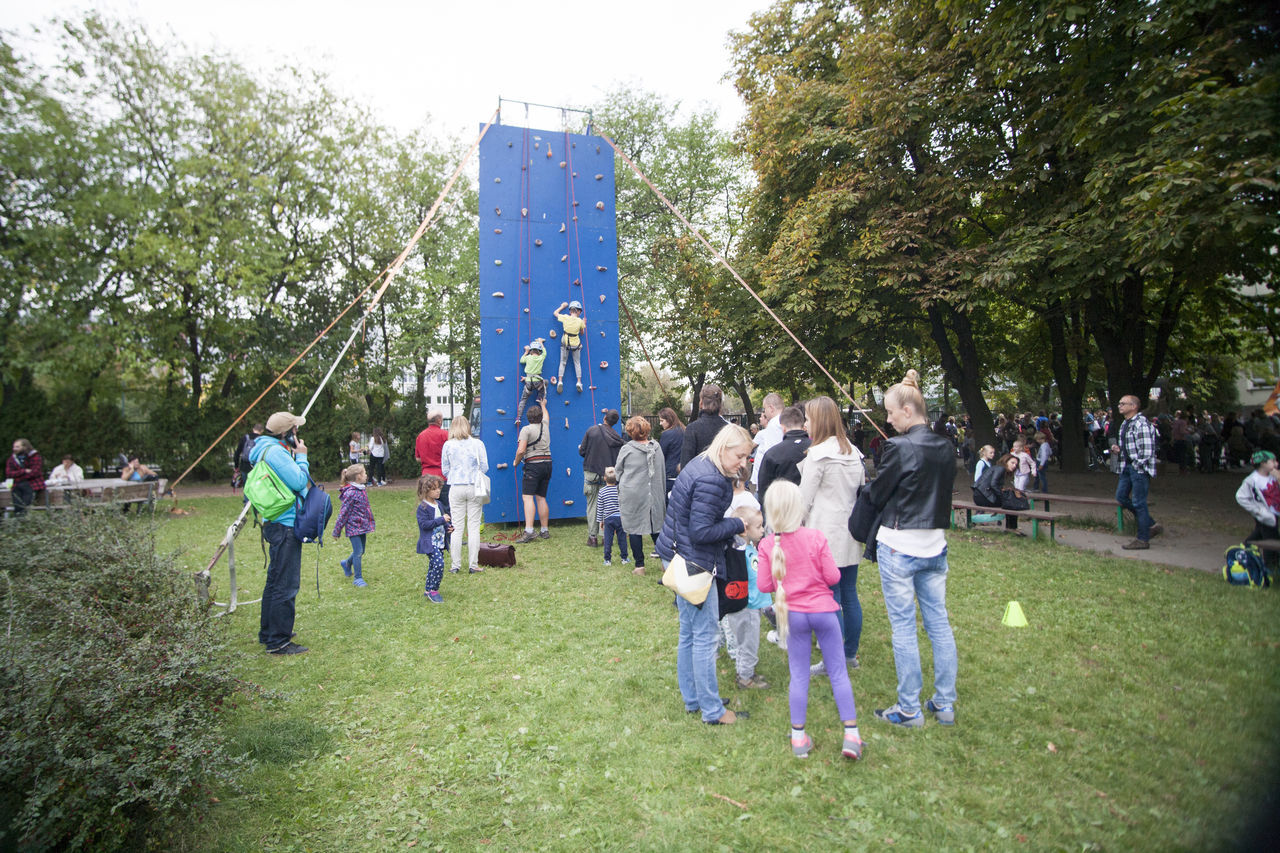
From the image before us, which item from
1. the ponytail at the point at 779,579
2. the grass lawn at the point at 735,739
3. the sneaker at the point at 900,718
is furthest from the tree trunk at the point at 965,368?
the ponytail at the point at 779,579

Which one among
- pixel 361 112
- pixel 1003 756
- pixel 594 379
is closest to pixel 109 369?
pixel 361 112

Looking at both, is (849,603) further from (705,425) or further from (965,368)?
(965,368)

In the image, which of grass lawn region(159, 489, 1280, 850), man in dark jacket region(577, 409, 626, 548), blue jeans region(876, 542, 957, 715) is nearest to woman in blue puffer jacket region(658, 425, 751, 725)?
grass lawn region(159, 489, 1280, 850)

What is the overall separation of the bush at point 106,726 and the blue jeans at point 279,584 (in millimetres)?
1145

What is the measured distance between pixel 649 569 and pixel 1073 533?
21.1 feet

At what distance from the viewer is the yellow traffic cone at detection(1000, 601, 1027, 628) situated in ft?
19.5

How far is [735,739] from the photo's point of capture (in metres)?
4.04

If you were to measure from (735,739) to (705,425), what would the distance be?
3741mm

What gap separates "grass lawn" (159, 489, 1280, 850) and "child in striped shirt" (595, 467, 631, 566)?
1952mm

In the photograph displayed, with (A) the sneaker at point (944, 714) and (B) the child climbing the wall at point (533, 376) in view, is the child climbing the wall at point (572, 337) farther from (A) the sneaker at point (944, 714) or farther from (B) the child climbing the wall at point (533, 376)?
(A) the sneaker at point (944, 714)

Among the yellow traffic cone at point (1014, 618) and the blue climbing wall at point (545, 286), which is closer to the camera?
the yellow traffic cone at point (1014, 618)

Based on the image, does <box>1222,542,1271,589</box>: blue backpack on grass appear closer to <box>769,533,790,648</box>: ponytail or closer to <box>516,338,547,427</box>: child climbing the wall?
<box>769,533,790,648</box>: ponytail

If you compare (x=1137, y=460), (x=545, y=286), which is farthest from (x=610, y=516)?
(x=1137, y=460)

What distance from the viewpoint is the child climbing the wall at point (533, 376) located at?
460 inches
